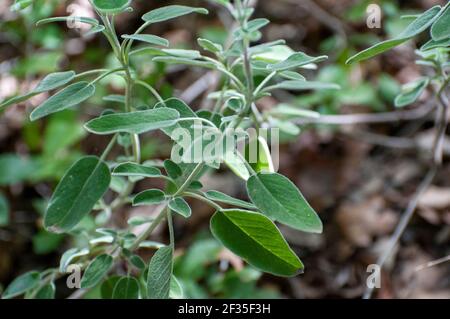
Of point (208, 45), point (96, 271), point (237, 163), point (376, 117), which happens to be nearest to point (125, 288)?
point (96, 271)

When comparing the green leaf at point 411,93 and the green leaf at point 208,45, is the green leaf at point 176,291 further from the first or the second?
the green leaf at point 411,93

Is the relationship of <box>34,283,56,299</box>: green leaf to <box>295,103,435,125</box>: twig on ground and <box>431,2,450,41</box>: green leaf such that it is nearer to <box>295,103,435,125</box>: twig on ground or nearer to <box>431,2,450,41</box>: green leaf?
<box>431,2,450,41</box>: green leaf

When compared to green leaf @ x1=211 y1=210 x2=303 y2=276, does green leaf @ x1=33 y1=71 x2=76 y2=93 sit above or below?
above

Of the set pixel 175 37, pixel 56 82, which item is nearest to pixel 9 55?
pixel 175 37

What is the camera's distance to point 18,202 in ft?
6.06

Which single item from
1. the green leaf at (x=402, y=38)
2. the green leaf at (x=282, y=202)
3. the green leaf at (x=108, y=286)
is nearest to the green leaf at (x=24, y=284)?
the green leaf at (x=108, y=286)

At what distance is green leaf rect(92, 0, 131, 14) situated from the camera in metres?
0.65

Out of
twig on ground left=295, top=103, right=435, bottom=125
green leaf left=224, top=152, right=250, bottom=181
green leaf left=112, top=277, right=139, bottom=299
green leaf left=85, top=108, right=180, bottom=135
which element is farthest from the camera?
twig on ground left=295, top=103, right=435, bottom=125

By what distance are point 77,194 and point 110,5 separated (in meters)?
0.27

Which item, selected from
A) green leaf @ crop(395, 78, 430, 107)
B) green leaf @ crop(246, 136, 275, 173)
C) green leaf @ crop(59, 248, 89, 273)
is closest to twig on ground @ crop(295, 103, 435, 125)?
green leaf @ crop(395, 78, 430, 107)

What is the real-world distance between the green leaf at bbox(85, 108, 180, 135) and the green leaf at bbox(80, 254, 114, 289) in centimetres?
25

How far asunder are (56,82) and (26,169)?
996 mm

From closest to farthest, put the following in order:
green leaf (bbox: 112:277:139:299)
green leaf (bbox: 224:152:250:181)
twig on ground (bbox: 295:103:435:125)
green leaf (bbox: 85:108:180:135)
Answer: green leaf (bbox: 85:108:180:135)
green leaf (bbox: 224:152:250:181)
green leaf (bbox: 112:277:139:299)
twig on ground (bbox: 295:103:435:125)

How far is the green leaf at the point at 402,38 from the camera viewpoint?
2.20 ft
